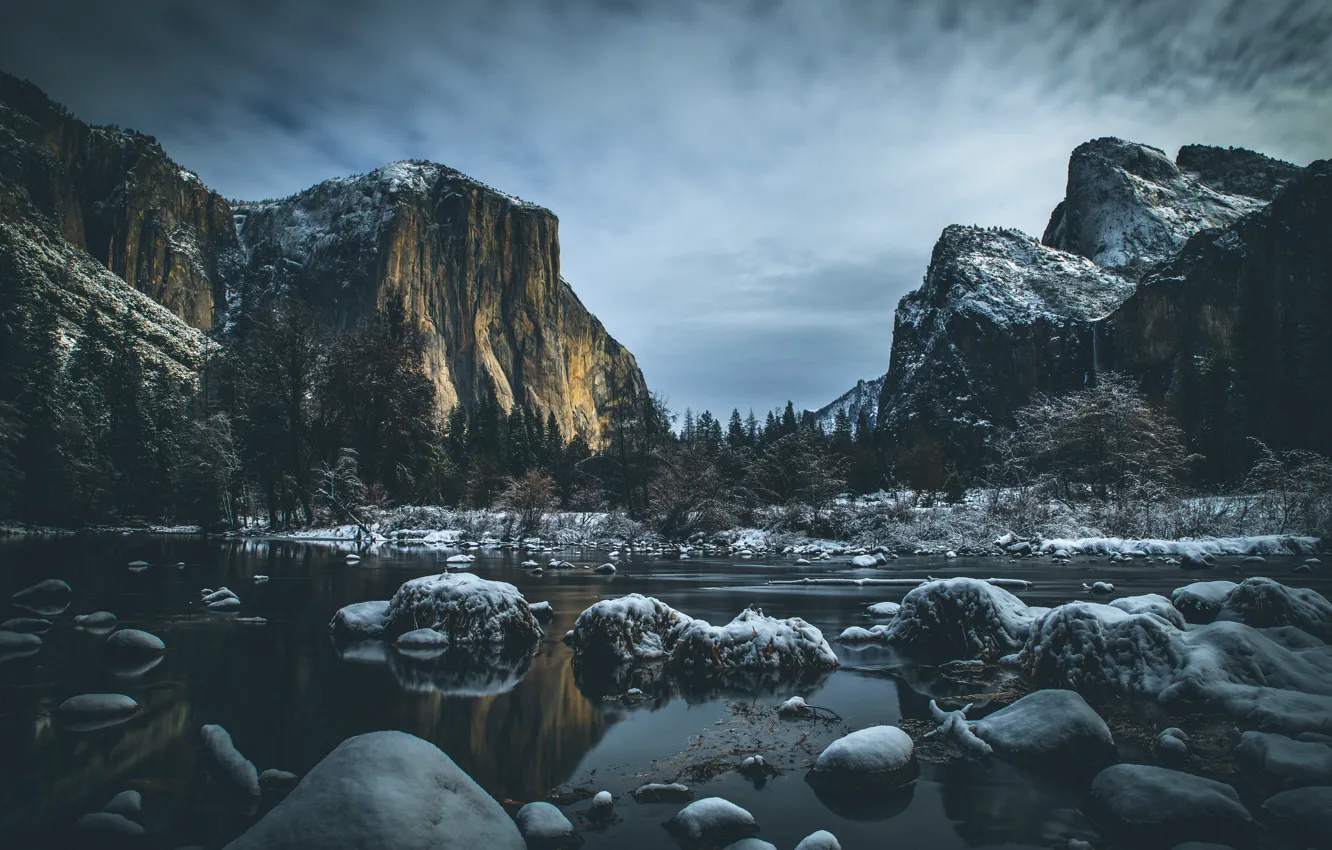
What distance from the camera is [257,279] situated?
179875 millimetres

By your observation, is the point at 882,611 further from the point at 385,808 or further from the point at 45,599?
the point at 45,599

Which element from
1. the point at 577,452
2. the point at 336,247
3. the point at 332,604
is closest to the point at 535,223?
the point at 336,247

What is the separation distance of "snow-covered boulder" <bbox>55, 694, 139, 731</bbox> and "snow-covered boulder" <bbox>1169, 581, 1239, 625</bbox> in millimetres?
13045

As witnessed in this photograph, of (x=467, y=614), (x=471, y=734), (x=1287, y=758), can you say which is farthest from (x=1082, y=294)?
(x=471, y=734)

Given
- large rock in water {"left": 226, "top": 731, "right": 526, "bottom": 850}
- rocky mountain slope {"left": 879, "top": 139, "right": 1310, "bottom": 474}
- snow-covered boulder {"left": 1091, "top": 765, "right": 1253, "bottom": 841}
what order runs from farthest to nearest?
1. rocky mountain slope {"left": 879, "top": 139, "right": 1310, "bottom": 474}
2. snow-covered boulder {"left": 1091, "top": 765, "right": 1253, "bottom": 841}
3. large rock in water {"left": 226, "top": 731, "right": 526, "bottom": 850}

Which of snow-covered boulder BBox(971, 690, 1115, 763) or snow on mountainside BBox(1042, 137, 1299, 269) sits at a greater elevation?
snow on mountainside BBox(1042, 137, 1299, 269)

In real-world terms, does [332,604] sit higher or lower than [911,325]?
lower

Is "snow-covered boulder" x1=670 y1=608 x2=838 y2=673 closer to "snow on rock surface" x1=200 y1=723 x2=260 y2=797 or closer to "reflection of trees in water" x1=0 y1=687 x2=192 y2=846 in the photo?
"snow on rock surface" x1=200 y1=723 x2=260 y2=797

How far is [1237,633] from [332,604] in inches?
561

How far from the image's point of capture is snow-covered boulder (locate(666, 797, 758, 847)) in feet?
12.0

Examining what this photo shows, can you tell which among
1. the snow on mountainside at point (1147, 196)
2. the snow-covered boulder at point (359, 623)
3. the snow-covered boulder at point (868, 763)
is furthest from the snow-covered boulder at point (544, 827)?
the snow on mountainside at point (1147, 196)

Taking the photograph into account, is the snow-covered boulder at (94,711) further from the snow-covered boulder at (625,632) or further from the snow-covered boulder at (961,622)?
the snow-covered boulder at (961,622)

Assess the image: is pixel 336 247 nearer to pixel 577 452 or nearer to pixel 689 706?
pixel 577 452

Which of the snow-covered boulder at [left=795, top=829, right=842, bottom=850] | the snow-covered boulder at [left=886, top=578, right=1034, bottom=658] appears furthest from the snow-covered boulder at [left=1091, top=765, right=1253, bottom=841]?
the snow-covered boulder at [left=886, top=578, right=1034, bottom=658]
